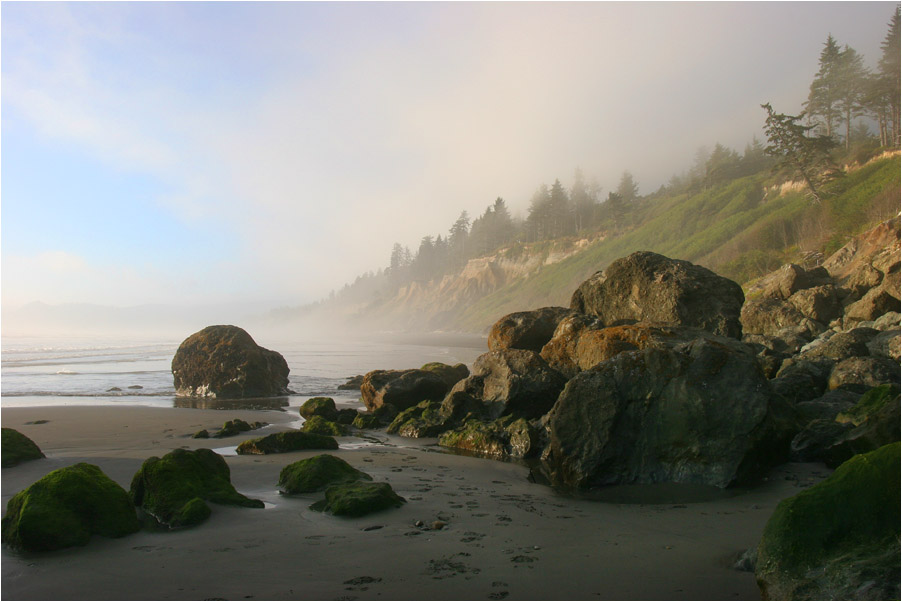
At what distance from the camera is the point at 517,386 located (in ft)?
37.3

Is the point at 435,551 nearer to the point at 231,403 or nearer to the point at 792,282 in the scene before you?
the point at 231,403

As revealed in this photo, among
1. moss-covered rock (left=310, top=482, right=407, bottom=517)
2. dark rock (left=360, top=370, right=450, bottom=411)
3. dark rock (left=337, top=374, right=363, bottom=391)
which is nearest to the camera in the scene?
moss-covered rock (left=310, top=482, right=407, bottom=517)

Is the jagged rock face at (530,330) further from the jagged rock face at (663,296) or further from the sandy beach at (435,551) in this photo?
the sandy beach at (435,551)

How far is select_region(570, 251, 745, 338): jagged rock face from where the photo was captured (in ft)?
43.2

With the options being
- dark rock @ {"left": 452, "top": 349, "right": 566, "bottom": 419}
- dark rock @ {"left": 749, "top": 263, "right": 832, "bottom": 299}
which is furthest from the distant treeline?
dark rock @ {"left": 452, "top": 349, "right": 566, "bottom": 419}

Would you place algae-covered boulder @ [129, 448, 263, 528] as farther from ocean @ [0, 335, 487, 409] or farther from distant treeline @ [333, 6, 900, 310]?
distant treeline @ [333, 6, 900, 310]

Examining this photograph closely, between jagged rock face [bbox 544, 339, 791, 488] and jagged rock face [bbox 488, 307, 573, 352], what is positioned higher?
jagged rock face [bbox 488, 307, 573, 352]

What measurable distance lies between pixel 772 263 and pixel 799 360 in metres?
31.3

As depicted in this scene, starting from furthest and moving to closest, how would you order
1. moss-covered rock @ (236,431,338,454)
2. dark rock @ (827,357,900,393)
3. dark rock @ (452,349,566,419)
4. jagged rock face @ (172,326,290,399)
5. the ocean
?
jagged rock face @ (172,326,290,399) < the ocean < dark rock @ (827,357,900,393) < dark rock @ (452,349,566,419) < moss-covered rock @ (236,431,338,454)

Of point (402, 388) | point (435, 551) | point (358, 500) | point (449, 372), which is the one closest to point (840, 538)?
point (435, 551)

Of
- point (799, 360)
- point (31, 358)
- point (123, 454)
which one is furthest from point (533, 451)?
point (31, 358)

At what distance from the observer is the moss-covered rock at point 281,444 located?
9.52 metres

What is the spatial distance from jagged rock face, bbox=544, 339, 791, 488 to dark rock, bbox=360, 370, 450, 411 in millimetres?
7521

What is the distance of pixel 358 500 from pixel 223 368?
51.0ft
